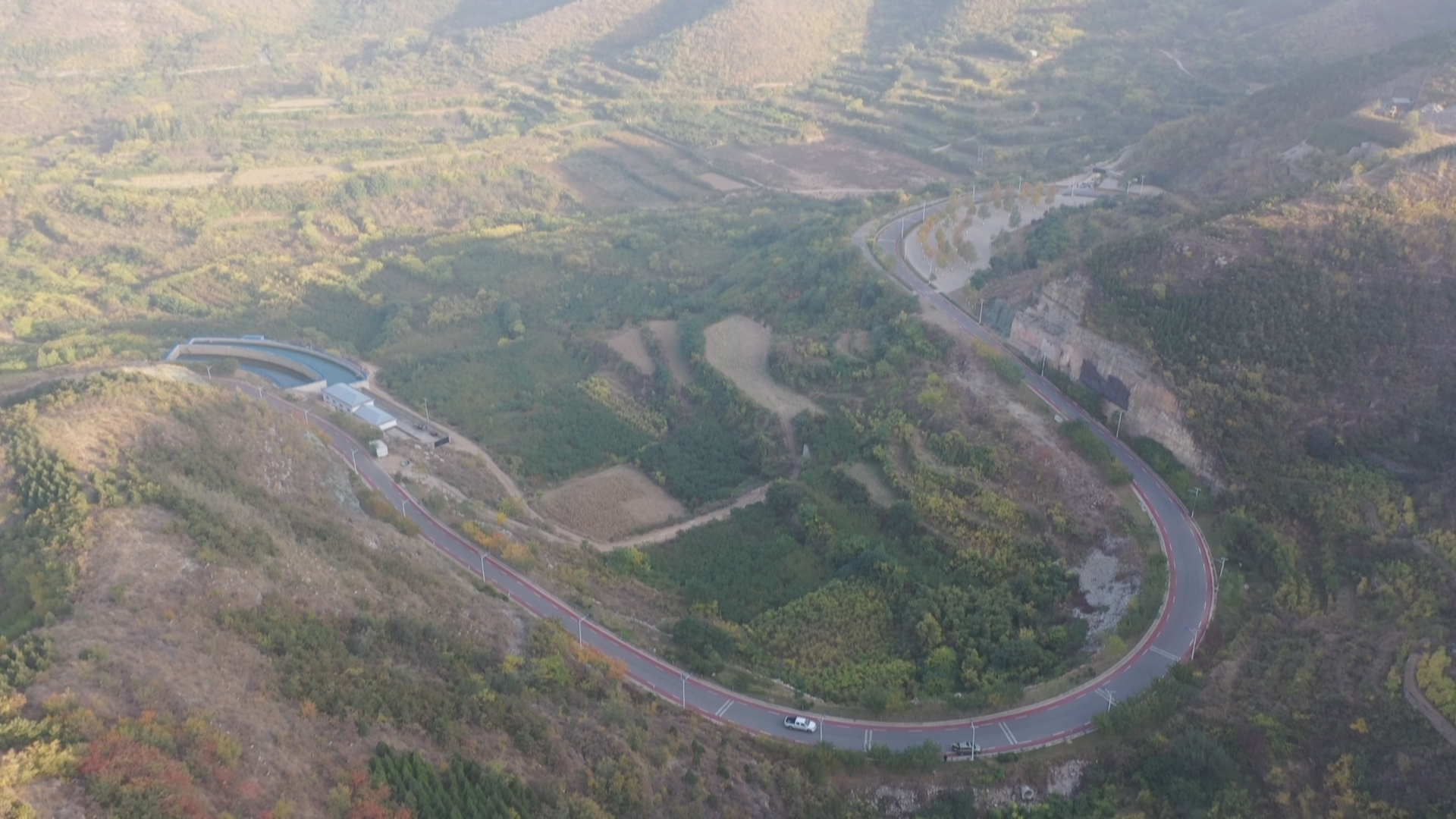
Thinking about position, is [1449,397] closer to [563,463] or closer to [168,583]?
[563,463]

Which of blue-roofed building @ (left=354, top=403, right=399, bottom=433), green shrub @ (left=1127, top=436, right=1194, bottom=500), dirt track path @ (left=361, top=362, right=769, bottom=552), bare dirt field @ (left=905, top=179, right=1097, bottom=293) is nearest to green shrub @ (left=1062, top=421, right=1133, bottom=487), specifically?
green shrub @ (left=1127, top=436, right=1194, bottom=500)

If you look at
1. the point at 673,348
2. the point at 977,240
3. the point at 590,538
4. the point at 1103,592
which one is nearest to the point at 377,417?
the point at 590,538

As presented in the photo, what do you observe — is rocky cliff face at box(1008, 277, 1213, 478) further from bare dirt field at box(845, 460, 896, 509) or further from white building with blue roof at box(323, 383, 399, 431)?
white building with blue roof at box(323, 383, 399, 431)

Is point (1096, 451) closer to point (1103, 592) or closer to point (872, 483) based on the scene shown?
point (1103, 592)

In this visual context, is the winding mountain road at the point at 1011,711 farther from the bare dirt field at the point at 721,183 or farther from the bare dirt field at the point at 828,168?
the bare dirt field at the point at 721,183

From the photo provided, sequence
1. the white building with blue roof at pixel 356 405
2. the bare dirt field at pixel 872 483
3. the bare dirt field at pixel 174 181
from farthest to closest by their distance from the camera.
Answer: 1. the bare dirt field at pixel 174 181
2. the white building with blue roof at pixel 356 405
3. the bare dirt field at pixel 872 483

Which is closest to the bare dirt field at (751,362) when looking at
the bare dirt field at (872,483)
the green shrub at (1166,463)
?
the bare dirt field at (872,483)
